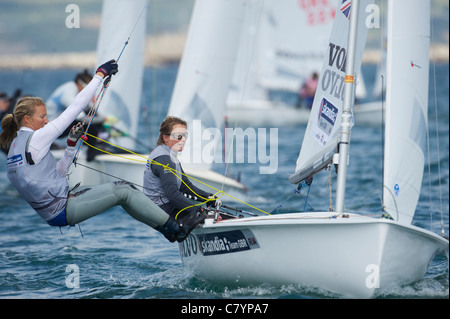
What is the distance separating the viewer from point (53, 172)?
15.7ft

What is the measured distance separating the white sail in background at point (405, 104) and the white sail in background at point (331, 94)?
0.30 meters

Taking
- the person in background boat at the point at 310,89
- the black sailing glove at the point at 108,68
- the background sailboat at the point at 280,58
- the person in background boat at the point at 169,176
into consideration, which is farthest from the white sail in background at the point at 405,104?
the person in background boat at the point at 310,89

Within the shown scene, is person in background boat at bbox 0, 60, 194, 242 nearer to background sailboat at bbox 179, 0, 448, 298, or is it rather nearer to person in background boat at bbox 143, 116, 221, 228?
person in background boat at bbox 143, 116, 221, 228

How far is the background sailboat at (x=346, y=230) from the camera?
4617 mm

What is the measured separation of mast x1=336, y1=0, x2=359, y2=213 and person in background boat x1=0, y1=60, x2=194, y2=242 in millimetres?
1179

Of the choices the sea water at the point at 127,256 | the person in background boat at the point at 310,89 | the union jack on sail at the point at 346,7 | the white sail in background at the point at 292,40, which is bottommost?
the sea water at the point at 127,256

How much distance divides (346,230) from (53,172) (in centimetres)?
190

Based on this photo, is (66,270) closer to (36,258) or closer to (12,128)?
(36,258)

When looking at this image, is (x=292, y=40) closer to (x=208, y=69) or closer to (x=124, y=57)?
(x=124, y=57)

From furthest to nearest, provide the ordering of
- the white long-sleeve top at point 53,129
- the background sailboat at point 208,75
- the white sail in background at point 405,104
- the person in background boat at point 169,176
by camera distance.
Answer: the background sailboat at point 208,75 → the person in background boat at point 169,176 → the white sail in background at point 405,104 → the white long-sleeve top at point 53,129

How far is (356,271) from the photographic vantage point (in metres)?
4.62

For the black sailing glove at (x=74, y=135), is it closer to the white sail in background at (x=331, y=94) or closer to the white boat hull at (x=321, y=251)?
the white boat hull at (x=321, y=251)

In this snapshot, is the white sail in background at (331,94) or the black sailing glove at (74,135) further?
the white sail in background at (331,94)
